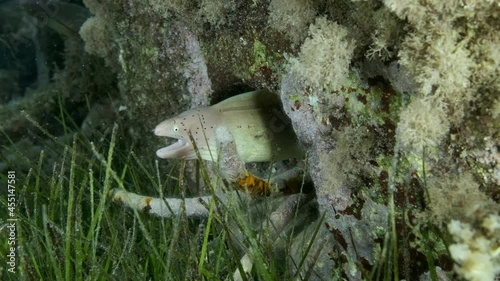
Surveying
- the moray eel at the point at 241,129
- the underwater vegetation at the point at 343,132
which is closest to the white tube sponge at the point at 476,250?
the underwater vegetation at the point at 343,132

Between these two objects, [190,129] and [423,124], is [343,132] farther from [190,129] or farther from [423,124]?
[190,129]

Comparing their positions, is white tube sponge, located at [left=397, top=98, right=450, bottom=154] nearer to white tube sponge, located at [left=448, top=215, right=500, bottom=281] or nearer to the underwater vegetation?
the underwater vegetation

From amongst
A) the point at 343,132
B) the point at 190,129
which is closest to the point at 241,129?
the point at 190,129

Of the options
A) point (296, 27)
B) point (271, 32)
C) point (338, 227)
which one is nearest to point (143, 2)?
point (271, 32)

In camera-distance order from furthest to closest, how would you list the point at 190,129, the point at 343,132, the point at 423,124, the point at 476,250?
the point at 190,129
the point at 343,132
the point at 423,124
the point at 476,250

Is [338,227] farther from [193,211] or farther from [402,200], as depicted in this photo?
[193,211]

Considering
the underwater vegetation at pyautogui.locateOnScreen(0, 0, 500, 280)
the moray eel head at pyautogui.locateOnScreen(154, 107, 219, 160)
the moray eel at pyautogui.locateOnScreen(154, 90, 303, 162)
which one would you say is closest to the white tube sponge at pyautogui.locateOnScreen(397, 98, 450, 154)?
the underwater vegetation at pyautogui.locateOnScreen(0, 0, 500, 280)

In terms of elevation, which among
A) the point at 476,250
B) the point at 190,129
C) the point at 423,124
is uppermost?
the point at 423,124

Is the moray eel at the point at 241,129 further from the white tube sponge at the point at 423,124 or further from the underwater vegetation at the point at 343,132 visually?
the white tube sponge at the point at 423,124
